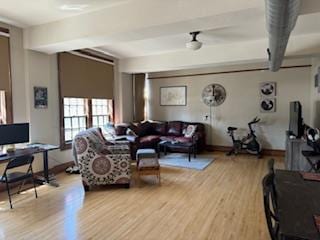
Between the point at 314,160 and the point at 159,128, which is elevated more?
the point at 159,128

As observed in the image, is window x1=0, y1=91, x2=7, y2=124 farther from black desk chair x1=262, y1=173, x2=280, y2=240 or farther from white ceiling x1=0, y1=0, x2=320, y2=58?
black desk chair x1=262, y1=173, x2=280, y2=240

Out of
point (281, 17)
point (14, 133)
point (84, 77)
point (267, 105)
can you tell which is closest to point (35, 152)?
point (14, 133)

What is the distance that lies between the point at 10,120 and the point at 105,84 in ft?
8.87

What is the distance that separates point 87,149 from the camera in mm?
3867

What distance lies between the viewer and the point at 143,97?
26.2ft

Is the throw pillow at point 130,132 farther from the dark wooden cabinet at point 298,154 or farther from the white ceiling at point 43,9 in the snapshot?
the dark wooden cabinet at point 298,154

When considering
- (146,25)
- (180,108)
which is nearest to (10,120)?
(146,25)

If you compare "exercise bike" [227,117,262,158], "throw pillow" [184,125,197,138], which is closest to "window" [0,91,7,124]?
"throw pillow" [184,125,197,138]

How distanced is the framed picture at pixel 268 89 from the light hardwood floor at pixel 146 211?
3034 millimetres

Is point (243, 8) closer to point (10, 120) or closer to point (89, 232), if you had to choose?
point (89, 232)

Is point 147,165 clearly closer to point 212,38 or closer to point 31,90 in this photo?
point 31,90

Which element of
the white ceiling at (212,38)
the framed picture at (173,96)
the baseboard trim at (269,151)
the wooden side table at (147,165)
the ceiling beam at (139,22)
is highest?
the white ceiling at (212,38)

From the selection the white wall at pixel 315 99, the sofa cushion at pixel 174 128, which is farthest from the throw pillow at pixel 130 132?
the white wall at pixel 315 99

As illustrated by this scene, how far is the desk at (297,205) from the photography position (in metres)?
1.20
